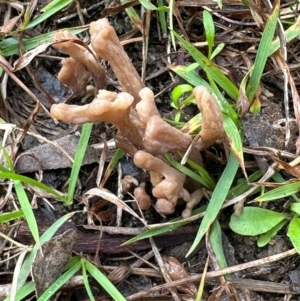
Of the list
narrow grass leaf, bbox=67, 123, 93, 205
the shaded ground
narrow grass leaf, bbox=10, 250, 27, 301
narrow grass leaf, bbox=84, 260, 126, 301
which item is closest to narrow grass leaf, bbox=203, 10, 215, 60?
the shaded ground

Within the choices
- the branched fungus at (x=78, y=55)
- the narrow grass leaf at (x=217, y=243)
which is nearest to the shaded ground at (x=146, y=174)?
the narrow grass leaf at (x=217, y=243)

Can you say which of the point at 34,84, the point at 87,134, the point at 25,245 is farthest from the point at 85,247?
the point at 34,84

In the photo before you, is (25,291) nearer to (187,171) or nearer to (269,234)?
(187,171)

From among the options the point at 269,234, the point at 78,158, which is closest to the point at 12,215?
the point at 78,158

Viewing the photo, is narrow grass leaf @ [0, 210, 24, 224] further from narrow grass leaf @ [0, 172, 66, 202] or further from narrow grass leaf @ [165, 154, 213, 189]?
narrow grass leaf @ [165, 154, 213, 189]

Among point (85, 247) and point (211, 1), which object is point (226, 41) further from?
point (85, 247)
